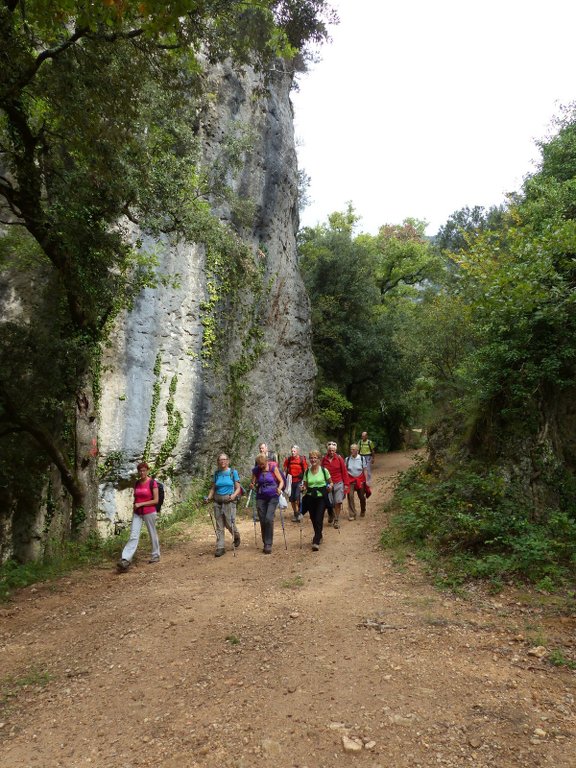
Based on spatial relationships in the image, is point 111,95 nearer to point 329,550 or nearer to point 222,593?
point 222,593

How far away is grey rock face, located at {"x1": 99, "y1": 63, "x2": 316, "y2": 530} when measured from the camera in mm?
12984

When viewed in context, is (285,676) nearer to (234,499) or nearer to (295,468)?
(234,499)

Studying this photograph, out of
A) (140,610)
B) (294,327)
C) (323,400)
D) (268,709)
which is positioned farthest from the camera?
(323,400)

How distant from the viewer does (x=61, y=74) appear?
21.1ft

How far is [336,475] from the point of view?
10.4 m

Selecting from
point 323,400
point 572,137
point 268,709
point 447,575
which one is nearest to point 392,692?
point 268,709

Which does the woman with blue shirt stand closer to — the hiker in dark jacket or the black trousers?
the hiker in dark jacket

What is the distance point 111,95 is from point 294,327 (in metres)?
12.7

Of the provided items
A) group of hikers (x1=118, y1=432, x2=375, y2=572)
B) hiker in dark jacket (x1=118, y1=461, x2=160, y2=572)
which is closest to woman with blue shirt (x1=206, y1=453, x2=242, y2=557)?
group of hikers (x1=118, y1=432, x2=375, y2=572)

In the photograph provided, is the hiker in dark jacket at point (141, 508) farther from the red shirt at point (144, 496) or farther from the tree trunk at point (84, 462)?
the tree trunk at point (84, 462)

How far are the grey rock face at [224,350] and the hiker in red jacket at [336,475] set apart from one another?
4.95 metres

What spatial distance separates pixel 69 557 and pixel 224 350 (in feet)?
27.6

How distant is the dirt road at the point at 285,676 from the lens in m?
3.47

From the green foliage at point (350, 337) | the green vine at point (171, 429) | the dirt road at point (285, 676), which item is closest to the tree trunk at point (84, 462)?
the dirt road at point (285, 676)
